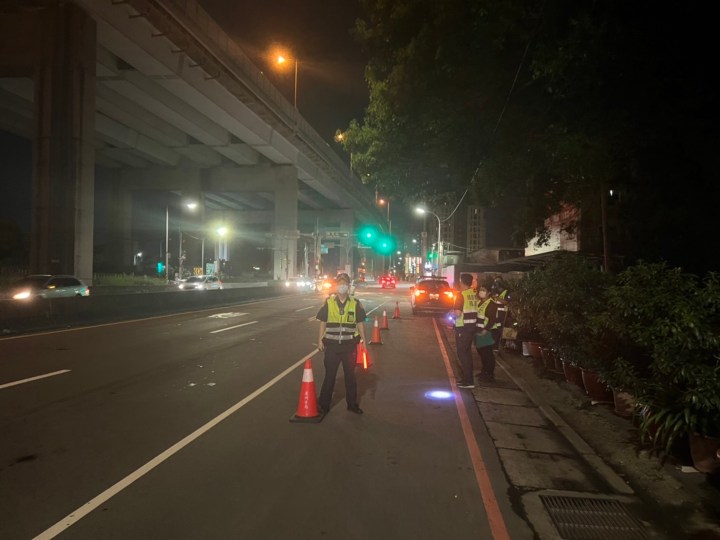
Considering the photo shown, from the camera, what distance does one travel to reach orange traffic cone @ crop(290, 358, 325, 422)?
6816 mm

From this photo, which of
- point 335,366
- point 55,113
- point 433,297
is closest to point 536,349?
point 335,366

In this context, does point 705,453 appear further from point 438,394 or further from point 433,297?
point 433,297

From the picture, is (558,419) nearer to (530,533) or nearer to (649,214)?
(530,533)

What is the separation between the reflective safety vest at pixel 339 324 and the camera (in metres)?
7.11

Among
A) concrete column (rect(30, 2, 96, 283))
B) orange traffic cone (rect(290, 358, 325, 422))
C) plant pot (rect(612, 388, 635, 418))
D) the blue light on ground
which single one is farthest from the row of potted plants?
concrete column (rect(30, 2, 96, 283))

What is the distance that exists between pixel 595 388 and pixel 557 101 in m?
7.09

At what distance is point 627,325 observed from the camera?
6.86 m

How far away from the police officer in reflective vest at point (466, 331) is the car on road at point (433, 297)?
14.3m

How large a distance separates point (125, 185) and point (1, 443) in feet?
186

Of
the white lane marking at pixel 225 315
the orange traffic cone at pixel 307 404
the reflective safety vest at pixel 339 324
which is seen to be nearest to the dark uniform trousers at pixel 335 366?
the reflective safety vest at pixel 339 324

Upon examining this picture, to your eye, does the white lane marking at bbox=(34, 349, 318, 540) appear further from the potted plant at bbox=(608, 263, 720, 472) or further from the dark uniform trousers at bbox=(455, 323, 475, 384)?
the potted plant at bbox=(608, 263, 720, 472)

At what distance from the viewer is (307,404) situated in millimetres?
6898

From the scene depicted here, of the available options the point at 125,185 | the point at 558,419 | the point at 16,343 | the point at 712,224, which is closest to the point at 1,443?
the point at 558,419

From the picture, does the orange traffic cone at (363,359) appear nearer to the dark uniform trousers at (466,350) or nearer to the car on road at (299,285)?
the dark uniform trousers at (466,350)
